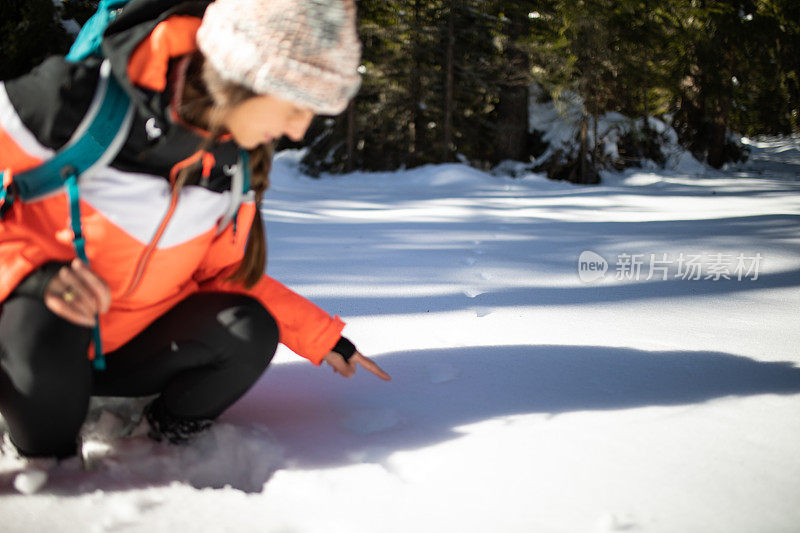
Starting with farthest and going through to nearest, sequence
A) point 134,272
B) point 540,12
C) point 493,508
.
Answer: point 540,12
point 134,272
point 493,508

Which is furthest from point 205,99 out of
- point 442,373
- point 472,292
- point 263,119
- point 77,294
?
point 472,292

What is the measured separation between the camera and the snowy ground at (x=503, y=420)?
79 cm

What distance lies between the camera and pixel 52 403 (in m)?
0.84

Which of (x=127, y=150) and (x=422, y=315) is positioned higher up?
(x=127, y=150)

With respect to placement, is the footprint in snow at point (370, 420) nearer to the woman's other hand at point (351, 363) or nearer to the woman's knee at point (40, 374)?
the woman's other hand at point (351, 363)

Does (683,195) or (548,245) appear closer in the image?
(548,245)

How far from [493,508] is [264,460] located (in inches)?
14.4

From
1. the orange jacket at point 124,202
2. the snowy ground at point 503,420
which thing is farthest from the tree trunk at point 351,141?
the orange jacket at point 124,202

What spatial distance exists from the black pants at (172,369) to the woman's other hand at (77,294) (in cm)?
5

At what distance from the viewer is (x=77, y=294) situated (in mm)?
812

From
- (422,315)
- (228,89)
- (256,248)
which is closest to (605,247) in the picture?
(422,315)

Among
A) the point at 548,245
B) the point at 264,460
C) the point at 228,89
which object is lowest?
the point at 548,245

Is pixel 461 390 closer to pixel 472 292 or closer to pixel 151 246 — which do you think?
pixel 151 246

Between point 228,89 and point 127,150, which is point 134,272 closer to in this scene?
point 127,150
